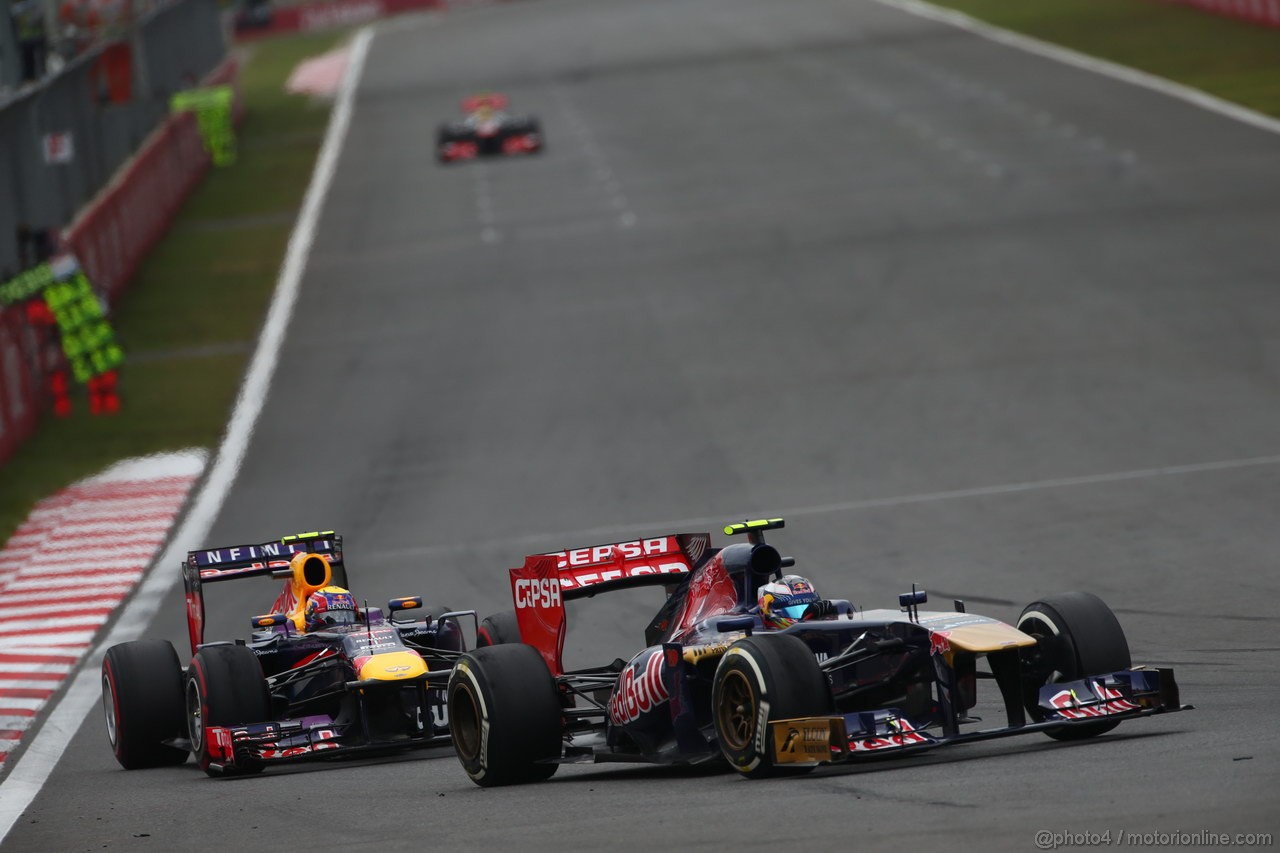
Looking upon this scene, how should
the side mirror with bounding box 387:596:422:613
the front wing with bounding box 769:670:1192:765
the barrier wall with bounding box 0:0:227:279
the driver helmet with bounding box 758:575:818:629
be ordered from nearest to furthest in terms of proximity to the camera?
1. the front wing with bounding box 769:670:1192:765
2. the driver helmet with bounding box 758:575:818:629
3. the side mirror with bounding box 387:596:422:613
4. the barrier wall with bounding box 0:0:227:279

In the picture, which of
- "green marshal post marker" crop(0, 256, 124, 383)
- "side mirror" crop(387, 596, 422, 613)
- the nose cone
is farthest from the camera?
"green marshal post marker" crop(0, 256, 124, 383)

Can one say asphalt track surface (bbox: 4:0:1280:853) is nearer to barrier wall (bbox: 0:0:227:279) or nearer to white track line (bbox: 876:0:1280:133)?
white track line (bbox: 876:0:1280:133)

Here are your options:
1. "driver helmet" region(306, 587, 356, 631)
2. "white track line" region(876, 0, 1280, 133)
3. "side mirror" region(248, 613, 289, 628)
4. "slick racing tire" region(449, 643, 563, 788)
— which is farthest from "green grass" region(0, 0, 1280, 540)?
"slick racing tire" region(449, 643, 563, 788)

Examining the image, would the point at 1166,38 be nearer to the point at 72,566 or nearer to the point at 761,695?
the point at 72,566

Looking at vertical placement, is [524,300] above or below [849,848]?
below

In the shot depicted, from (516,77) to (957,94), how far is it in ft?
57.1

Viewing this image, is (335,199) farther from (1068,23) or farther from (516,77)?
(1068,23)

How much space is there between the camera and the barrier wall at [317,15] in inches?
3590

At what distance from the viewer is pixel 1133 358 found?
26438mm

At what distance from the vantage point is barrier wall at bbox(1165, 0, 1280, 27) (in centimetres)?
5603

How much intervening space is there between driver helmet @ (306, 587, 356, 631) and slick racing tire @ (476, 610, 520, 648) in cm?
91

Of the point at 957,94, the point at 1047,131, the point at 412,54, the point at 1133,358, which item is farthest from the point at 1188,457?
the point at 412,54

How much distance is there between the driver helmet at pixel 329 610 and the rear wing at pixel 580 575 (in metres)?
1.76

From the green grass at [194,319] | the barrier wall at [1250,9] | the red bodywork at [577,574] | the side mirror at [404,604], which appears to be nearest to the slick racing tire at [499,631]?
the side mirror at [404,604]
